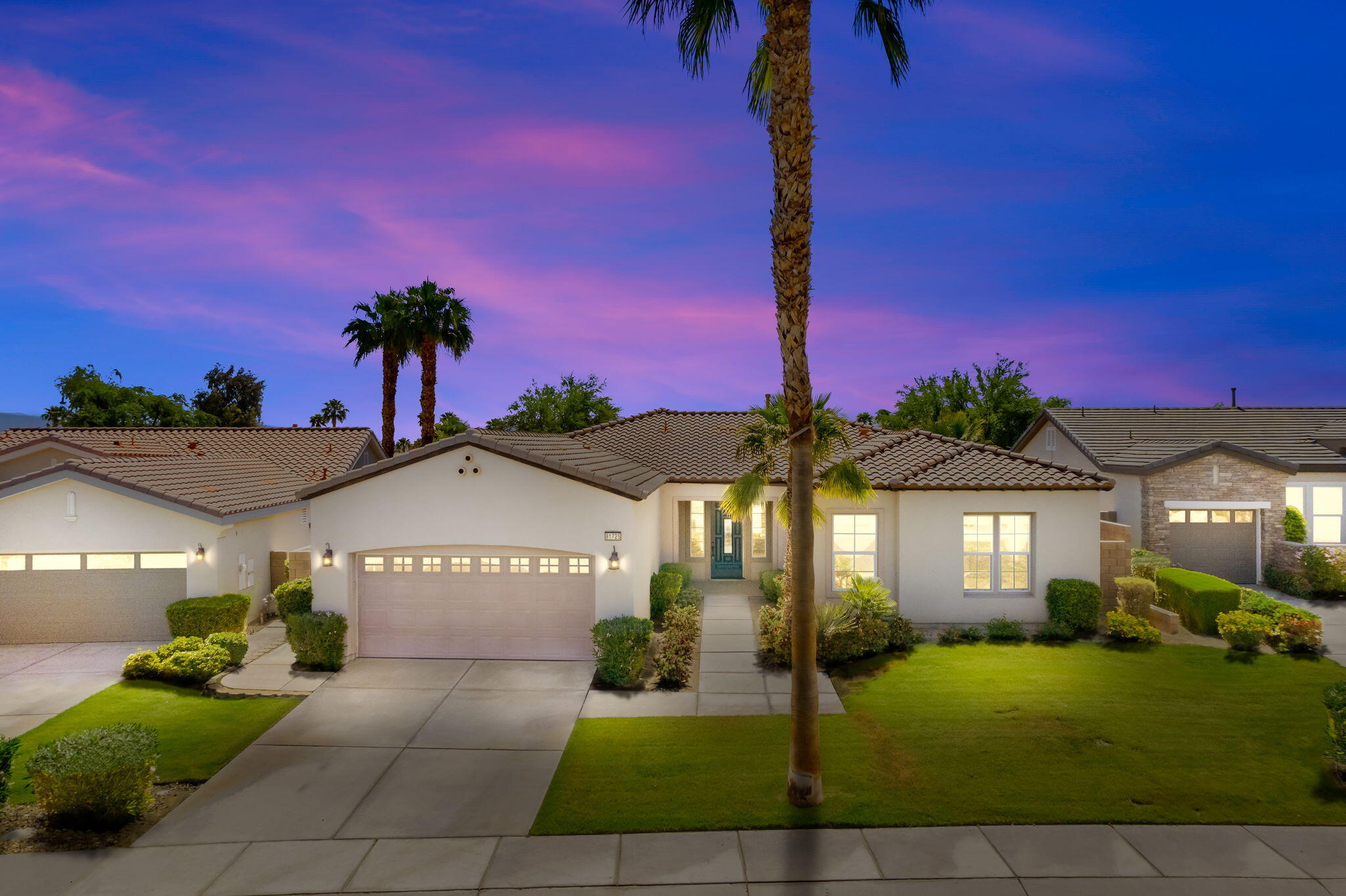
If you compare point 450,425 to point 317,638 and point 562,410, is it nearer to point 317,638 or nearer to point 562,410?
point 562,410

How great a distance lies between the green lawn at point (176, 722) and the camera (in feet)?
26.9

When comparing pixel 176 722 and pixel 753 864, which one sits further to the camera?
pixel 176 722

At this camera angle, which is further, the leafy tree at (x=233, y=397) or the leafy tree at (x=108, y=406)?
the leafy tree at (x=233, y=397)

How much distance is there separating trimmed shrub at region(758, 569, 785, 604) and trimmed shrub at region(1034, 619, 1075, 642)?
5240 millimetres

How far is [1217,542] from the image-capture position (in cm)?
1773

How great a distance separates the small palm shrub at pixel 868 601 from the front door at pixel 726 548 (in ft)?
18.2

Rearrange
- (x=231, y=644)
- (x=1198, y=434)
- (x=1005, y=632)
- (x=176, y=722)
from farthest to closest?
(x=1198, y=434)
(x=1005, y=632)
(x=231, y=644)
(x=176, y=722)

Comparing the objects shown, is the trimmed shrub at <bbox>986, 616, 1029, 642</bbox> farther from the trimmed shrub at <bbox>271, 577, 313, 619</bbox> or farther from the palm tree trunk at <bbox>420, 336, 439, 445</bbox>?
the palm tree trunk at <bbox>420, 336, 439, 445</bbox>

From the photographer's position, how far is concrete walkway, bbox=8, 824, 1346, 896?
18.9ft

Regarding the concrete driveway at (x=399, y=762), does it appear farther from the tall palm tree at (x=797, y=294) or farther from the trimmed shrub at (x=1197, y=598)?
the trimmed shrub at (x=1197, y=598)

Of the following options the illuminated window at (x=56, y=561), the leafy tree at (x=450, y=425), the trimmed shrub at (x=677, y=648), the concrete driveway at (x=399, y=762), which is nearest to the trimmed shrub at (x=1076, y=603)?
the trimmed shrub at (x=677, y=648)

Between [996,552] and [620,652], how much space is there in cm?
861

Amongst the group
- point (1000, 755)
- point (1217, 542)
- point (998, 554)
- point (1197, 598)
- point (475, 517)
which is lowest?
point (1000, 755)

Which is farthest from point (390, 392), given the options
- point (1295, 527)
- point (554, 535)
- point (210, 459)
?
point (1295, 527)
